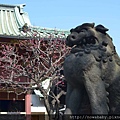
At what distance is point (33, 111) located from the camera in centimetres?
1591

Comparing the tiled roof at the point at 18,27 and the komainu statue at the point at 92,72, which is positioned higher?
the tiled roof at the point at 18,27

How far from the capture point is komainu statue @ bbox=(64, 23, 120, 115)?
3719 mm

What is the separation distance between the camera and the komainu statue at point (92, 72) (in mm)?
3719

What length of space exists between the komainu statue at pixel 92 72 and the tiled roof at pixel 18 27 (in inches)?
397

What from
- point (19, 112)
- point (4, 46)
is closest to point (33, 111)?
point (19, 112)

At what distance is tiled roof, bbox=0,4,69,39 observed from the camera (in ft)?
48.2

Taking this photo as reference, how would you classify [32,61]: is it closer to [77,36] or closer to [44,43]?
[44,43]

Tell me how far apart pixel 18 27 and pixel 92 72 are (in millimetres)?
13385

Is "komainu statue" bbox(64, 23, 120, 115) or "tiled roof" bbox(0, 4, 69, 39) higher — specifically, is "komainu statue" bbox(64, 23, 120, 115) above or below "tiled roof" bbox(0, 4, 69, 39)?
below

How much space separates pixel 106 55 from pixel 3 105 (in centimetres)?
1354

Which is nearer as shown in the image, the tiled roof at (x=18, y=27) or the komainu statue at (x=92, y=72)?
the komainu statue at (x=92, y=72)

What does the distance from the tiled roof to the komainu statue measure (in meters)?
10.1

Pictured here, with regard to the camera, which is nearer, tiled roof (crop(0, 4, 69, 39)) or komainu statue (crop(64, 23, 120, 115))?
komainu statue (crop(64, 23, 120, 115))

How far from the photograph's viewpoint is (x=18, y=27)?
16734mm
